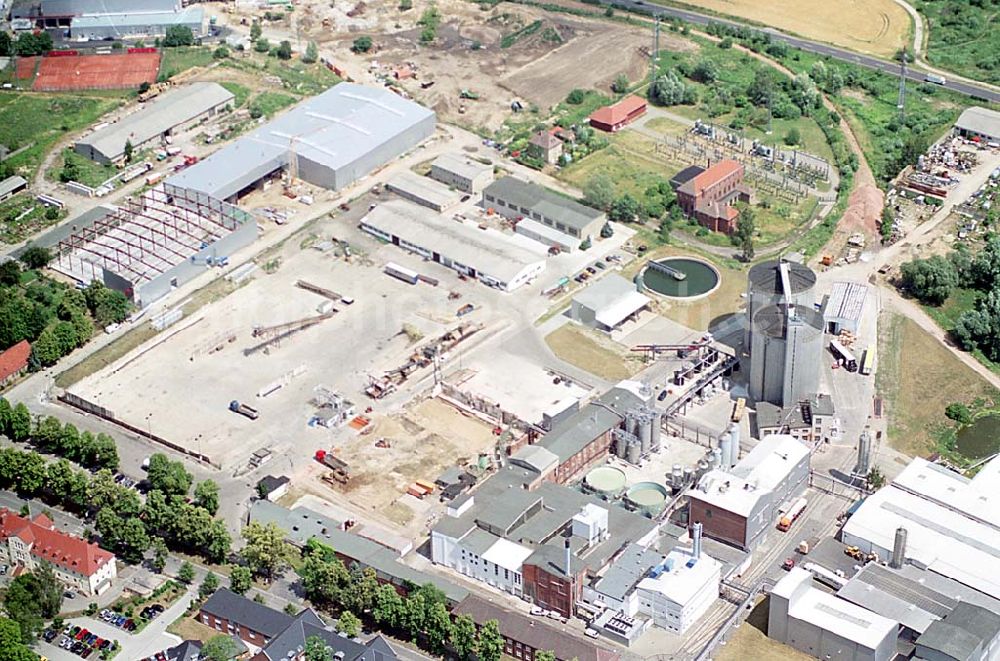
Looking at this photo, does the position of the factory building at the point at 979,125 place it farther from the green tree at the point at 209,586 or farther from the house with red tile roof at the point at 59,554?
the house with red tile roof at the point at 59,554

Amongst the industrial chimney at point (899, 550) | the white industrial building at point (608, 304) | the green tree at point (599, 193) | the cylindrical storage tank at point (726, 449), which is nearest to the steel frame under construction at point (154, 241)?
the green tree at point (599, 193)

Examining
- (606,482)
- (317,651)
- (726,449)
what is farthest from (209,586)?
(726,449)

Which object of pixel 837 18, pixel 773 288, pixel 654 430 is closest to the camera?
pixel 654 430

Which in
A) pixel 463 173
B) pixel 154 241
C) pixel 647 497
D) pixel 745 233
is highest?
pixel 154 241

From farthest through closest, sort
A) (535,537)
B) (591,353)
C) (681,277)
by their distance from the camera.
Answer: (681,277), (591,353), (535,537)

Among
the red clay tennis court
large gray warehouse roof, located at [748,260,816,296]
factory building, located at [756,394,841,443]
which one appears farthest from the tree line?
the red clay tennis court

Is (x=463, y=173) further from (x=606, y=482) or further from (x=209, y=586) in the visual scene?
(x=209, y=586)

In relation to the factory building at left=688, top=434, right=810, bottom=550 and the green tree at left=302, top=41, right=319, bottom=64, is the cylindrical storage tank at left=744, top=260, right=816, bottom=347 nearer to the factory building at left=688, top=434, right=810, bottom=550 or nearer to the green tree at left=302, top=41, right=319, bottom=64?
the factory building at left=688, top=434, right=810, bottom=550
